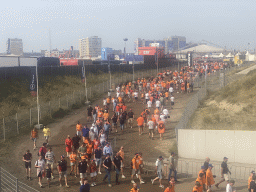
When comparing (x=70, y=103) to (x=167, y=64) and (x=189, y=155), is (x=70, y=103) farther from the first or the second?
(x=167, y=64)

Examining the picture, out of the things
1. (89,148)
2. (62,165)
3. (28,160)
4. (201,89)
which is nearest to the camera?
(62,165)

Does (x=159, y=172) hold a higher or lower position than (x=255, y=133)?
lower

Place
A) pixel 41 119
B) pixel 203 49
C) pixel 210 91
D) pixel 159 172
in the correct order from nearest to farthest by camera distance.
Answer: pixel 159 172 → pixel 41 119 → pixel 210 91 → pixel 203 49

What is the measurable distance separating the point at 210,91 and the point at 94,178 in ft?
81.1

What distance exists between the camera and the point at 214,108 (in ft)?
80.4

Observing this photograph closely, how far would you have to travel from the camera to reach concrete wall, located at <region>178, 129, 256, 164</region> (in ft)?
44.9

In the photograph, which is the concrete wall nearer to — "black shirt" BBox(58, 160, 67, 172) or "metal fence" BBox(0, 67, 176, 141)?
"black shirt" BBox(58, 160, 67, 172)

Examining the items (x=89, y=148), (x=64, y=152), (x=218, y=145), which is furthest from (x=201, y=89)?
(x=89, y=148)

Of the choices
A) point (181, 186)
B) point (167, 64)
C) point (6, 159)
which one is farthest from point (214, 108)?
point (167, 64)

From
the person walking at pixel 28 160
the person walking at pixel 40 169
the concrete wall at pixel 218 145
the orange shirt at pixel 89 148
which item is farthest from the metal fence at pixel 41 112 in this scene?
the concrete wall at pixel 218 145

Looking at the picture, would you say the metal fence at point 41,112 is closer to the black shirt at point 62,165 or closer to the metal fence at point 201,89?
the black shirt at point 62,165

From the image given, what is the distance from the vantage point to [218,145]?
14133 millimetres

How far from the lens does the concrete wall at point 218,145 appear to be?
13694 millimetres

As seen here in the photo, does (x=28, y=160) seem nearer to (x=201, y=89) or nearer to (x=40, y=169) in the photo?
(x=40, y=169)
